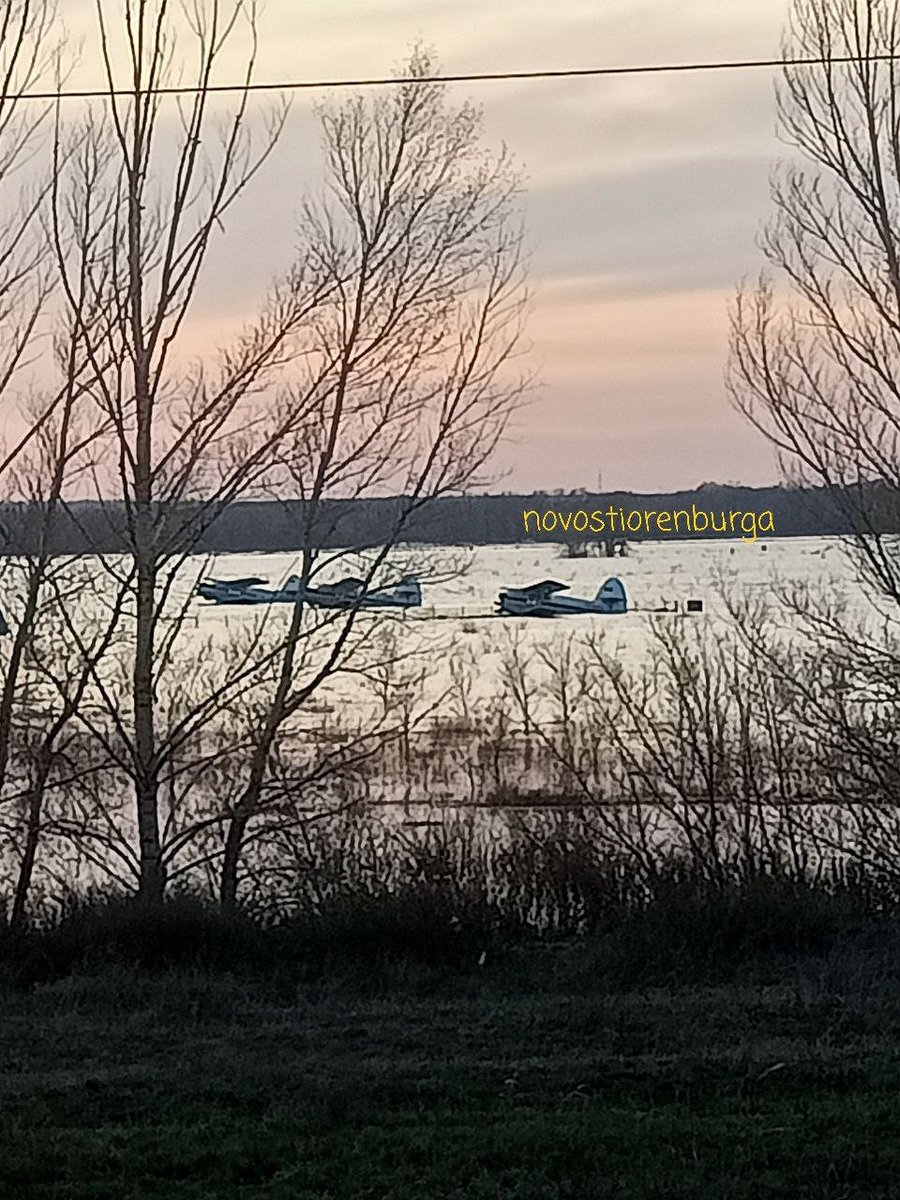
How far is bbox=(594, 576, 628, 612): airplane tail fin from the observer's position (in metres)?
27.5

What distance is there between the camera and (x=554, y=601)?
1165 inches

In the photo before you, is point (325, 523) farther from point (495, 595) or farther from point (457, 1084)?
point (495, 595)

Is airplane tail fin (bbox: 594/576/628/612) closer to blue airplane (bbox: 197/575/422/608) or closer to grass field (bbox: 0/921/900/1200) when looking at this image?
blue airplane (bbox: 197/575/422/608)

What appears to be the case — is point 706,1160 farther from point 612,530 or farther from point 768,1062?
point 612,530

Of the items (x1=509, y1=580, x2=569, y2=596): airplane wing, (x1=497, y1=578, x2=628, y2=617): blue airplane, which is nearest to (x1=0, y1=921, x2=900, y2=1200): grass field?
(x1=497, y1=578, x2=628, y2=617): blue airplane

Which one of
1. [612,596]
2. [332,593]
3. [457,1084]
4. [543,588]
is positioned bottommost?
[457,1084]

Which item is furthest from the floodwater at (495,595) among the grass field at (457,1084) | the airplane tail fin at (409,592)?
the grass field at (457,1084)

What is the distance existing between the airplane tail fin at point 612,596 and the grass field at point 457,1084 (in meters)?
17.7

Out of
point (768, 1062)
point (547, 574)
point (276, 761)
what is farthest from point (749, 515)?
point (547, 574)

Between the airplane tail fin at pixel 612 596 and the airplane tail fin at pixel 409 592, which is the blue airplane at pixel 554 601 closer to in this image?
the airplane tail fin at pixel 612 596

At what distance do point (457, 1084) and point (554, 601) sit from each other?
Result: 75.3 feet

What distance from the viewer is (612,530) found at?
812 inches

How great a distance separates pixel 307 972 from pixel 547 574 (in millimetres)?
24025

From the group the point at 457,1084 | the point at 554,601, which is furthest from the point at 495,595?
the point at 457,1084
